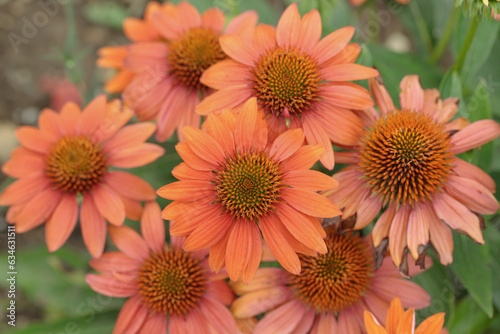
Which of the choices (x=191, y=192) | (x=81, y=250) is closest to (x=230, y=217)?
(x=191, y=192)

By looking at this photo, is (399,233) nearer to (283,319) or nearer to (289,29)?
(283,319)

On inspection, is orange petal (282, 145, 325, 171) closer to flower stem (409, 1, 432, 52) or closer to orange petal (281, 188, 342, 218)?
orange petal (281, 188, 342, 218)

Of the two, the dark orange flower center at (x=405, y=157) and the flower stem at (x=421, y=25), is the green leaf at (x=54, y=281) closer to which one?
the dark orange flower center at (x=405, y=157)

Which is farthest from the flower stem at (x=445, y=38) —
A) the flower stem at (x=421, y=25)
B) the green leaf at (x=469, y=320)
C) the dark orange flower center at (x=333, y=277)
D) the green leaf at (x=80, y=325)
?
the green leaf at (x=80, y=325)

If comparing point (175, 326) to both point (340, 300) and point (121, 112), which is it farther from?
point (121, 112)

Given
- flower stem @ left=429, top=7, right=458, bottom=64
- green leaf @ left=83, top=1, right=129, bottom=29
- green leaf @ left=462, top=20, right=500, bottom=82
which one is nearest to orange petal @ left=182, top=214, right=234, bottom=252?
green leaf @ left=462, top=20, right=500, bottom=82

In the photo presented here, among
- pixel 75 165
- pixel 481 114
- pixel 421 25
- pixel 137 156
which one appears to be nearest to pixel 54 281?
pixel 75 165

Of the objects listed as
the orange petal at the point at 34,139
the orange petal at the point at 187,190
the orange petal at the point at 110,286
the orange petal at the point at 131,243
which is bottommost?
the orange petal at the point at 110,286
